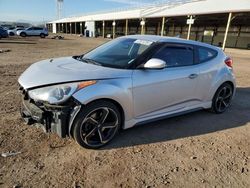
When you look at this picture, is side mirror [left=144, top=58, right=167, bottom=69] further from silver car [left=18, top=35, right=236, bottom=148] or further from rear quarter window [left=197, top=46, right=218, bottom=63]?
rear quarter window [left=197, top=46, right=218, bottom=63]

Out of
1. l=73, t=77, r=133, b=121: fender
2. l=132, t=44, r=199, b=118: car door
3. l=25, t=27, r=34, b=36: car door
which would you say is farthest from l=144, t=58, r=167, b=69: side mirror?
l=25, t=27, r=34, b=36: car door

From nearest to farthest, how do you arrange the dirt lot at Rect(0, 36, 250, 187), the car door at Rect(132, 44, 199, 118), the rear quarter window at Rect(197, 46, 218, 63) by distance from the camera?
the dirt lot at Rect(0, 36, 250, 187) < the car door at Rect(132, 44, 199, 118) < the rear quarter window at Rect(197, 46, 218, 63)

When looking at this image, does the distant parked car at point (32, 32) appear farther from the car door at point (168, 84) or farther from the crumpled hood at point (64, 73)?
the car door at point (168, 84)

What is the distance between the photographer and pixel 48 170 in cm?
323

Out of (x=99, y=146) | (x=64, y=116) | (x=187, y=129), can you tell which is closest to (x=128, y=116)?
(x=99, y=146)

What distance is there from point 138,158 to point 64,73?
1.62 meters

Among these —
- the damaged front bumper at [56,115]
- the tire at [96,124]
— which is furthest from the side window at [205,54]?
the damaged front bumper at [56,115]

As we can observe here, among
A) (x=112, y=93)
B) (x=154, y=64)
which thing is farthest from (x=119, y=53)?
(x=112, y=93)

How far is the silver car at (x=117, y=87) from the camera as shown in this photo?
3.43m

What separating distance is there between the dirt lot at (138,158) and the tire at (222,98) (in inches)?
25.0

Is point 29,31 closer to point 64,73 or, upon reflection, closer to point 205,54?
point 205,54

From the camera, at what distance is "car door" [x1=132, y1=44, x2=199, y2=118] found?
4023 mm

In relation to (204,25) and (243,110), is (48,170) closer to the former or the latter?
(243,110)

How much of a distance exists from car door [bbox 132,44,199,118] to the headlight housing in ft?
3.05
